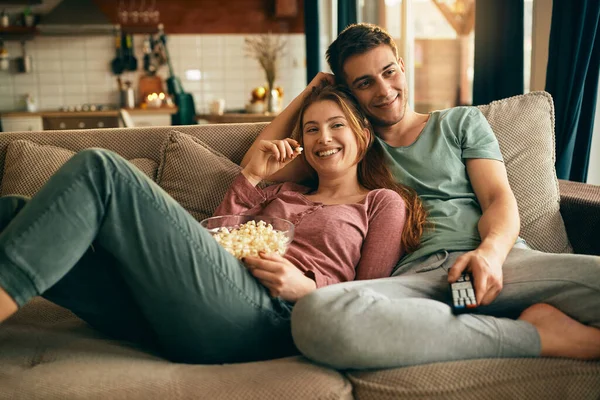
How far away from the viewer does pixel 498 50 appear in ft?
8.74

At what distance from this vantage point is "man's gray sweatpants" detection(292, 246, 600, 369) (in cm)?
115

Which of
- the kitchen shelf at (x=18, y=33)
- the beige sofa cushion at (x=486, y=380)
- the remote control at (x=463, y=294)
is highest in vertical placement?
the kitchen shelf at (x=18, y=33)

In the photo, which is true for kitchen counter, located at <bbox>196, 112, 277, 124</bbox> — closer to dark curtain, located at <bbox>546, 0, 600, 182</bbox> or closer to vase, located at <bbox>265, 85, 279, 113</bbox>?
vase, located at <bbox>265, 85, 279, 113</bbox>

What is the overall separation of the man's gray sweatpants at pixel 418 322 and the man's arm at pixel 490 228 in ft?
0.22

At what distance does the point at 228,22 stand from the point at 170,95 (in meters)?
1.02

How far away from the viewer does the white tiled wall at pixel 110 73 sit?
231 inches

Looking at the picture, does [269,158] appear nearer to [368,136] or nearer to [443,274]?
[368,136]

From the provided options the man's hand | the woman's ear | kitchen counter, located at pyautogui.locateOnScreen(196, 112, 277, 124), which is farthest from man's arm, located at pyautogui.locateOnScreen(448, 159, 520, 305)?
kitchen counter, located at pyautogui.locateOnScreen(196, 112, 277, 124)

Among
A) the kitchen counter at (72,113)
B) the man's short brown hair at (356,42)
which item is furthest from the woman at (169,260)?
the kitchen counter at (72,113)

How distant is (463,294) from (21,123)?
17.0ft

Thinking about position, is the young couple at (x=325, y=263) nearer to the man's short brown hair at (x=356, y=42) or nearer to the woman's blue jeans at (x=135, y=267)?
Answer: the woman's blue jeans at (x=135, y=267)

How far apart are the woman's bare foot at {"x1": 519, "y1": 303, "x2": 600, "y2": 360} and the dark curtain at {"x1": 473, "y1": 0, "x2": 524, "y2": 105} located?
1585 mm

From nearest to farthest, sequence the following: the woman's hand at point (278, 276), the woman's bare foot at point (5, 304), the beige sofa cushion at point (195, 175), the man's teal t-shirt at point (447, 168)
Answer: the woman's bare foot at point (5, 304) < the woman's hand at point (278, 276) < the man's teal t-shirt at point (447, 168) < the beige sofa cushion at point (195, 175)

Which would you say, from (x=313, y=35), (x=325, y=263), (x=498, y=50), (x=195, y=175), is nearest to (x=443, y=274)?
(x=325, y=263)
